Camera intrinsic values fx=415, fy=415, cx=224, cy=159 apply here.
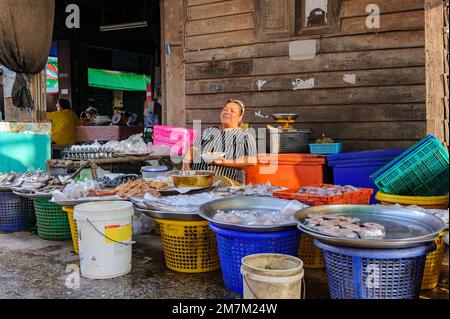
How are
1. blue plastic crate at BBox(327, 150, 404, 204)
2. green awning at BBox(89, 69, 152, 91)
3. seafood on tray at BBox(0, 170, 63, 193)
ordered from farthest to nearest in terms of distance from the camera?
green awning at BBox(89, 69, 152, 91) < blue plastic crate at BBox(327, 150, 404, 204) < seafood on tray at BBox(0, 170, 63, 193)

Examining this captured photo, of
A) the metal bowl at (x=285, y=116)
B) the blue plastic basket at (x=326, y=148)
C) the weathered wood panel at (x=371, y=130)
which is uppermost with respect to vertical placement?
the metal bowl at (x=285, y=116)

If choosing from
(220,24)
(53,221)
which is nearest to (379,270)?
(53,221)

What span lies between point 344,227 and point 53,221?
3638 mm

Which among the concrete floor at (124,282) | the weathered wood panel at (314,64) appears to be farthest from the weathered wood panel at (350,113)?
the concrete floor at (124,282)

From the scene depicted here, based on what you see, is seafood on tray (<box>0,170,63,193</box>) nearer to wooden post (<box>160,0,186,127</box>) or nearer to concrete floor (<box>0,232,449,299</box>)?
concrete floor (<box>0,232,449,299</box>)

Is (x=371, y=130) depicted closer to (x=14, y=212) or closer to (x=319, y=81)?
(x=319, y=81)

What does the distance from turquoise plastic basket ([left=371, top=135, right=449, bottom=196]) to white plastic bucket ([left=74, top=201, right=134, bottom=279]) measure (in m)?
2.57

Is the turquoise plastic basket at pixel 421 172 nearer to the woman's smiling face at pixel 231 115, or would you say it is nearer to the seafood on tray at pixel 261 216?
the seafood on tray at pixel 261 216

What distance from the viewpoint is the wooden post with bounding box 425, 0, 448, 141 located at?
4.38 metres

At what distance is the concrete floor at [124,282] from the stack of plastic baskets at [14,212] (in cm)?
113

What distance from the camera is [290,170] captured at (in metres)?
6.00

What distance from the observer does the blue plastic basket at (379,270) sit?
254 centimetres

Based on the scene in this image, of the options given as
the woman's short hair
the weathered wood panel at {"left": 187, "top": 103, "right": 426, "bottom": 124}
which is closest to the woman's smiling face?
the weathered wood panel at {"left": 187, "top": 103, "right": 426, "bottom": 124}
